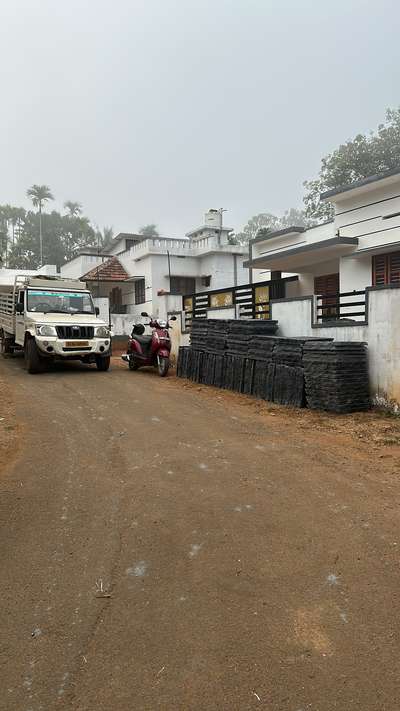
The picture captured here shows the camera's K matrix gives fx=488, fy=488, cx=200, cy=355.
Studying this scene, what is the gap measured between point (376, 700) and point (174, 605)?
1.11 metres

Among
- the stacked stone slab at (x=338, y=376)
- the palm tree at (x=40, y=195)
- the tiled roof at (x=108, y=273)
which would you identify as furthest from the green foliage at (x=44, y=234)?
the stacked stone slab at (x=338, y=376)

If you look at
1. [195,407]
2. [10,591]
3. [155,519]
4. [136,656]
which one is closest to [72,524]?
[155,519]

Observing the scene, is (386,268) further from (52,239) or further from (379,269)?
(52,239)

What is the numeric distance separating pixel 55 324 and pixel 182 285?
13844 mm

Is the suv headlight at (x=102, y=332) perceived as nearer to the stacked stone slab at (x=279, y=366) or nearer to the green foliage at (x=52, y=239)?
the stacked stone slab at (x=279, y=366)

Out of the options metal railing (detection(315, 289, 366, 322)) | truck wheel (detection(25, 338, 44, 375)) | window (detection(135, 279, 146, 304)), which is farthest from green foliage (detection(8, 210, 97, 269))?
metal railing (detection(315, 289, 366, 322))

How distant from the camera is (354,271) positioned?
13.0 m

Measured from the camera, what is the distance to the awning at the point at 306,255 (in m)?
12.4

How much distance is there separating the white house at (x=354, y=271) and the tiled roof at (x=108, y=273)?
376 inches

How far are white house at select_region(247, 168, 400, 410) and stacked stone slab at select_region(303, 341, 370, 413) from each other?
0.32 metres

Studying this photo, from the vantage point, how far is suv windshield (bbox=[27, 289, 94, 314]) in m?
12.4

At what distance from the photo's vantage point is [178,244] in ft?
79.6

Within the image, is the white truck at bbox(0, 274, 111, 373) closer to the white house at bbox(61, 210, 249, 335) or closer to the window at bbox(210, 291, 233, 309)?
the window at bbox(210, 291, 233, 309)

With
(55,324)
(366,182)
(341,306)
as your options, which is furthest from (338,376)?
(55,324)
